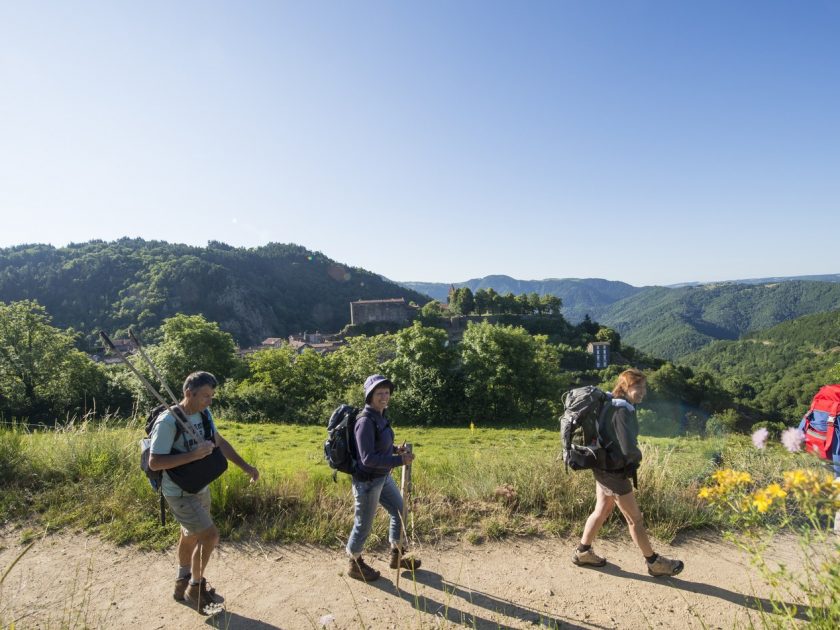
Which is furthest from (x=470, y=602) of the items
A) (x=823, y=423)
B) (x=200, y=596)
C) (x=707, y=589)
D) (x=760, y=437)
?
(x=823, y=423)

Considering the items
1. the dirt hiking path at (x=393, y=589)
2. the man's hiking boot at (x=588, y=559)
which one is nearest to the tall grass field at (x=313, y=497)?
the dirt hiking path at (x=393, y=589)

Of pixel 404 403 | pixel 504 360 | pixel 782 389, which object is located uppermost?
pixel 504 360

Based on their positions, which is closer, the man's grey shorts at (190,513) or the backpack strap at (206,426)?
the man's grey shorts at (190,513)

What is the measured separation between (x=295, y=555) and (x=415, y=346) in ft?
62.2

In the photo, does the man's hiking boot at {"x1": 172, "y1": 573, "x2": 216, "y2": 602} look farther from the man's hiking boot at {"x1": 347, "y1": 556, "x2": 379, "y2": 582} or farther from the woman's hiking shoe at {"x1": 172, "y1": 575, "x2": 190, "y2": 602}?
the man's hiking boot at {"x1": 347, "y1": 556, "x2": 379, "y2": 582}

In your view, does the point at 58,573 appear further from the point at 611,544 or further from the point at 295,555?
the point at 611,544

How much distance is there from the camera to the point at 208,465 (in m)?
3.29

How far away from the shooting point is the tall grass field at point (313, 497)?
14.8 ft

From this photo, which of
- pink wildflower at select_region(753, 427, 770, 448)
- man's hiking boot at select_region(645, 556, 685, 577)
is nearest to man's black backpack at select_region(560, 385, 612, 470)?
man's hiking boot at select_region(645, 556, 685, 577)

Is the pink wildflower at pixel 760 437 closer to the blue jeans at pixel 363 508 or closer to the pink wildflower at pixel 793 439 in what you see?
the pink wildflower at pixel 793 439

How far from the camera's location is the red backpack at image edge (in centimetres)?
382

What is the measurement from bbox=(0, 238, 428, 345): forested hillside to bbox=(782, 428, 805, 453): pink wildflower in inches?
2876

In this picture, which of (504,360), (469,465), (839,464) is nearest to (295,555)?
(469,465)

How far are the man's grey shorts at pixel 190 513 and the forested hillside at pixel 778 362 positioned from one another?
64045 millimetres
